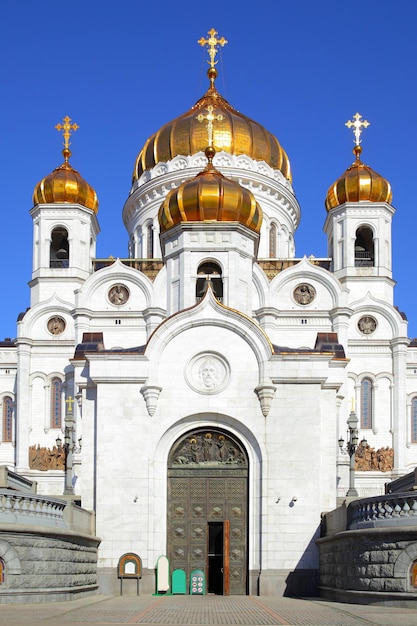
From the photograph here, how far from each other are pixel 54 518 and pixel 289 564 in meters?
6.40

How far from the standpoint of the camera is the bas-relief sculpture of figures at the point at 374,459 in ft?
138

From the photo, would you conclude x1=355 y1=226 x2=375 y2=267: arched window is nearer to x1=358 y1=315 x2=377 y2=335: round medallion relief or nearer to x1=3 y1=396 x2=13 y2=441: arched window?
x1=358 y1=315 x2=377 y2=335: round medallion relief

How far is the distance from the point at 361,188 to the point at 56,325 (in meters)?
13.7

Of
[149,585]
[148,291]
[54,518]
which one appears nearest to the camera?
[54,518]

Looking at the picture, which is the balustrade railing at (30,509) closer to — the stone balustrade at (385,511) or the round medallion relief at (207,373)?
the round medallion relief at (207,373)

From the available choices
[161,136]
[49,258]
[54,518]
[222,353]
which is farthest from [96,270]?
[54,518]

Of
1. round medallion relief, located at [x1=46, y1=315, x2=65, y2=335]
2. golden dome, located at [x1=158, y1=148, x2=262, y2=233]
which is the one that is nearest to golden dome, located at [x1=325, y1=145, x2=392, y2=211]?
round medallion relief, located at [x1=46, y1=315, x2=65, y2=335]

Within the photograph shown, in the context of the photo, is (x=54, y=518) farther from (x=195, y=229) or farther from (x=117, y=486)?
(x=195, y=229)

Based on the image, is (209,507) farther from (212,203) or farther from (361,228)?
(361,228)

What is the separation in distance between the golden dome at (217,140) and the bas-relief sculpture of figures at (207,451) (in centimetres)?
2304

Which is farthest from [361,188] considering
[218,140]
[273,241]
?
[218,140]

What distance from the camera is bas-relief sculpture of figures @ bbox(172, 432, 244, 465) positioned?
87.2 feet

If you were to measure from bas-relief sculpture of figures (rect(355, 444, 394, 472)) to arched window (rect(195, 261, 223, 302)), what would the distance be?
1435cm

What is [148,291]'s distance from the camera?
42594mm
